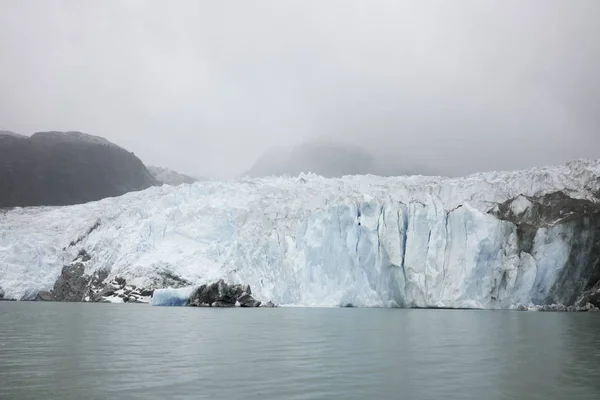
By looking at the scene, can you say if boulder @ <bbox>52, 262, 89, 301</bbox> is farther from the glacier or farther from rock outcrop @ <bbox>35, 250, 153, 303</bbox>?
the glacier

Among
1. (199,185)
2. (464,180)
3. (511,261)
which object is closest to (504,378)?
(511,261)

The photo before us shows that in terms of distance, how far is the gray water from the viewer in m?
7.89

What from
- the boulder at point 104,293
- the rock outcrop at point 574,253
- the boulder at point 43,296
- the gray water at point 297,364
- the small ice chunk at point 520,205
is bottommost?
the boulder at point 43,296

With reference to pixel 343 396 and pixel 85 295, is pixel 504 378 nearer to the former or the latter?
pixel 343 396

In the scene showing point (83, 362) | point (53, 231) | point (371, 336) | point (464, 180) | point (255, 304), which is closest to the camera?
point (83, 362)

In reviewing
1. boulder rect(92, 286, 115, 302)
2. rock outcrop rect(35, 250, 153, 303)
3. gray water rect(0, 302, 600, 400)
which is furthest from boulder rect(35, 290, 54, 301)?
gray water rect(0, 302, 600, 400)

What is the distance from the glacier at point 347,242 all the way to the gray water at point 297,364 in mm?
18292

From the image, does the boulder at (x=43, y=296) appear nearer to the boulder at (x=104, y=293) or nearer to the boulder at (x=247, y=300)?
the boulder at (x=104, y=293)

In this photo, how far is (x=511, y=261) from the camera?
35000 millimetres

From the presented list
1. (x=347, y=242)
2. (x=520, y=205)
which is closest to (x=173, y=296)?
(x=347, y=242)

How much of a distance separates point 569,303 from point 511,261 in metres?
4.65

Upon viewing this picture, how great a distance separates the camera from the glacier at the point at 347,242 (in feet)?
115

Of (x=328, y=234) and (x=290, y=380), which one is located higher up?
(x=328, y=234)

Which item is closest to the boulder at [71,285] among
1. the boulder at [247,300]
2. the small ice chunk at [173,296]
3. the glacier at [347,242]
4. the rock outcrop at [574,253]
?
the glacier at [347,242]
